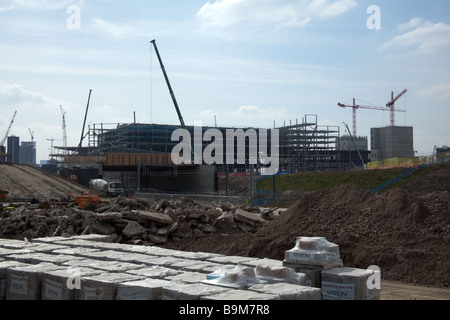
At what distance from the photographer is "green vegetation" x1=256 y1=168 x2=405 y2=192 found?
48522mm

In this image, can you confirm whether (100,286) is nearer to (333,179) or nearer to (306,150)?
(333,179)

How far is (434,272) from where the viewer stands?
12719mm

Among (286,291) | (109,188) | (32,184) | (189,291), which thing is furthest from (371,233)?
(32,184)

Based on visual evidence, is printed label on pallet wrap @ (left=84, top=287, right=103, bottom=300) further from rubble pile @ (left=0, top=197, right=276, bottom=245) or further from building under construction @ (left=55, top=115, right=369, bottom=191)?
building under construction @ (left=55, top=115, right=369, bottom=191)

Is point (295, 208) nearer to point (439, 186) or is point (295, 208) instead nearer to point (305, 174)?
point (439, 186)

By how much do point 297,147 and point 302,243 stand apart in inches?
3367

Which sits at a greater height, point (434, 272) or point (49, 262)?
point (49, 262)

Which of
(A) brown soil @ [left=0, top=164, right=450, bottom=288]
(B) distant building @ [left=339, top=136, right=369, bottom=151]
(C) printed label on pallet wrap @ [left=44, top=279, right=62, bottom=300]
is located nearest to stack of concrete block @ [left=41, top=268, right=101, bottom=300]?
(C) printed label on pallet wrap @ [left=44, top=279, right=62, bottom=300]

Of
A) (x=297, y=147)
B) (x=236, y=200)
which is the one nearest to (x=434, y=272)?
(x=236, y=200)

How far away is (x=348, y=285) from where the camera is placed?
8094 millimetres

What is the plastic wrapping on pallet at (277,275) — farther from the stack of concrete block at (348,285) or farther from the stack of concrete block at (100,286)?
the stack of concrete block at (100,286)

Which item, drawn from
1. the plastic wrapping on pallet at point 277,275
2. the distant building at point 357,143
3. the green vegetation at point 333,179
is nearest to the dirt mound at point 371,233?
the plastic wrapping on pallet at point 277,275

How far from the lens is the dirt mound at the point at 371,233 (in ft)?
43.4

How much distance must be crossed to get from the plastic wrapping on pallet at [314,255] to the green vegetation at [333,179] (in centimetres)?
3931
